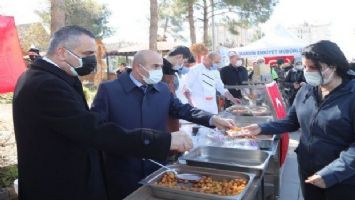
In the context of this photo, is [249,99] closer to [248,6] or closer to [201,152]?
[201,152]

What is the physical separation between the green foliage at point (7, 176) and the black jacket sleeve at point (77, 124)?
→ 230 cm

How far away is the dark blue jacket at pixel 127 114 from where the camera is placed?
2.15 metres

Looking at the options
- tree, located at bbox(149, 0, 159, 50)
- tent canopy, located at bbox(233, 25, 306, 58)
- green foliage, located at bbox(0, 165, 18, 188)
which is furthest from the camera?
tent canopy, located at bbox(233, 25, 306, 58)

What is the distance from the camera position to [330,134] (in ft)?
6.57

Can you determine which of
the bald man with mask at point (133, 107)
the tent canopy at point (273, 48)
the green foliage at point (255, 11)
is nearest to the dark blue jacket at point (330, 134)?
the bald man with mask at point (133, 107)

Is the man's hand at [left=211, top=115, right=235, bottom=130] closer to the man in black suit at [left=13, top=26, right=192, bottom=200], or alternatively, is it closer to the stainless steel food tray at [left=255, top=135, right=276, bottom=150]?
the stainless steel food tray at [left=255, top=135, right=276, bottom=150]

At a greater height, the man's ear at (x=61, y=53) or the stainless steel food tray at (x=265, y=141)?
the man's ear at (x=61, y=53)

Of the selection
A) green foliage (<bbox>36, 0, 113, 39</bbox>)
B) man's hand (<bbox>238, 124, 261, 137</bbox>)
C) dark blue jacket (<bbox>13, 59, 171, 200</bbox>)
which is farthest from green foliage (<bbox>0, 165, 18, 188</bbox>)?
green foliage (<bbox>36, 0, 113, 39</bbox>)

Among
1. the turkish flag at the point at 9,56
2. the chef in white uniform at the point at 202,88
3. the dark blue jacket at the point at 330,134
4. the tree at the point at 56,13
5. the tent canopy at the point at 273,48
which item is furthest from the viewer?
the tent canopy at the point at 273,48

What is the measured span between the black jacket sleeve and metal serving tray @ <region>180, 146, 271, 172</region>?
0.61 metres

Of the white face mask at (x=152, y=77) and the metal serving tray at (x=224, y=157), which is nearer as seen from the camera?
the metal serving tray at (x=224, y=157)

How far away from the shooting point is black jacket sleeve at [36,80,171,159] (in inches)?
61.7

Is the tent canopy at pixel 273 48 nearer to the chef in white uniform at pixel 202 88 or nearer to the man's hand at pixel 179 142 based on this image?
the chef in white uniform at pixel 202 88

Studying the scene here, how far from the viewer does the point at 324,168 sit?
194 cm
